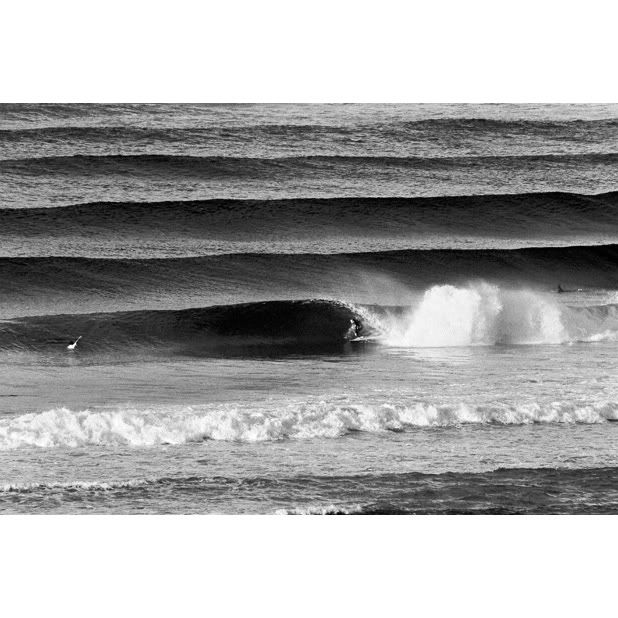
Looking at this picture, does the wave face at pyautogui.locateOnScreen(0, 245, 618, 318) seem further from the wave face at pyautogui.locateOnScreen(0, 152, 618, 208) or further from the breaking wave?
the wave face at pyautogui.locateOnScreen(0, 152, 618, 208)

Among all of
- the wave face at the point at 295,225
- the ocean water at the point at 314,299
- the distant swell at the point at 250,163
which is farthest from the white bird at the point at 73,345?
the distant swell at the point at 250,163

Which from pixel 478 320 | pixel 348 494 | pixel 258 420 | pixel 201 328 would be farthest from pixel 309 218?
pixel 348 494

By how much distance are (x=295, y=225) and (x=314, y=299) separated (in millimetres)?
462

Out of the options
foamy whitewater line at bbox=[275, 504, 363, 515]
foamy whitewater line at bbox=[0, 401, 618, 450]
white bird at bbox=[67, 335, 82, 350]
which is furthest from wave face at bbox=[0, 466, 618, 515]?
white bird at bbox=[67, 335, 82, 350]

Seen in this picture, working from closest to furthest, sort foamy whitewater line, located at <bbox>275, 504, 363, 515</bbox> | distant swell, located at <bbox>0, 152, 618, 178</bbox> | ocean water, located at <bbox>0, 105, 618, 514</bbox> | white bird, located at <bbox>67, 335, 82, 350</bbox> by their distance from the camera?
foamy whitewater line, located at <bbox>275, 504, 363, 515</bbox> → ocean water, located at <bbox>0, 105, 618, 514</bbox> → distant swell, located at <bbox>0, 152, 618, 178</bbox> → white bird, located at <bbox>67, 335, 82, 350</bbox>

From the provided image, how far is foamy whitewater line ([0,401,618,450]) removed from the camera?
11.9ft

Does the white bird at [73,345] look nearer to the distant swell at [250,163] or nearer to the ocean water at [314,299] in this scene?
the ocean water at [314,299]

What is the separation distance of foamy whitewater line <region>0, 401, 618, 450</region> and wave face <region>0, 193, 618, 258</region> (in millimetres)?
791

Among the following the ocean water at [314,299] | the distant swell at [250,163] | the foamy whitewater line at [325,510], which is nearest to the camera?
the foamy whitewater line at [325,510]

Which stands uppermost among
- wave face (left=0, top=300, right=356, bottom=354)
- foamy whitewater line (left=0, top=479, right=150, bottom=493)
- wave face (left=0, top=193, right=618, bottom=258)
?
wave face (left=0, top=193, right=618, bottom=258)

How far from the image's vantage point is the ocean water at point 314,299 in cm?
358

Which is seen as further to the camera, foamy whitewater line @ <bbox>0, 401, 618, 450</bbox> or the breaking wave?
the breaking wave

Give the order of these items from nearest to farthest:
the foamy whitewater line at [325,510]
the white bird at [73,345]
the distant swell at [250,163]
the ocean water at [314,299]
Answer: the foamy whitewater line at [325,510], the ocean water at [314,299], the distant swell at [250,163], the white bird at [73,345]

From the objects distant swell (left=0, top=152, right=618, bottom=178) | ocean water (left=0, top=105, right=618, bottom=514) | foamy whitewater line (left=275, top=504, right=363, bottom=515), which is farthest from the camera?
distant swell (left=0, top=152, right=618, bottom=178)
